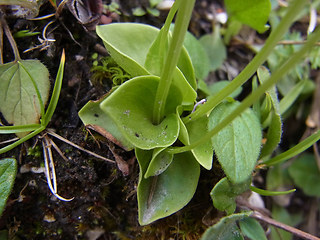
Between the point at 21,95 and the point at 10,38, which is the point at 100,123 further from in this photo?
the point at 10,38

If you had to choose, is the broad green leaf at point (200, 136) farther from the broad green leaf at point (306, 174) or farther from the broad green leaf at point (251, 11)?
the broad green leaf at point (306, 174)

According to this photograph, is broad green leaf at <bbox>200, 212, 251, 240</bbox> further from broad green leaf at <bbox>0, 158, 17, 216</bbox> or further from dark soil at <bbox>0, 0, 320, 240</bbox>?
broad green leaf at <bbox>0, 158, 17, 216</bbox>

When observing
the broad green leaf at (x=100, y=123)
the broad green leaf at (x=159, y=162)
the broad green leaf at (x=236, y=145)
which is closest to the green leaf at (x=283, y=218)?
the broad green leaf at (x=236, y=145)

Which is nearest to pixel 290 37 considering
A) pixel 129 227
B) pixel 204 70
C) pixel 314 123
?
pixel 314 123

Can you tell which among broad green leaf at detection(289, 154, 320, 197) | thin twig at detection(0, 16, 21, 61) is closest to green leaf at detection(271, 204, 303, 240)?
broad green leaf at detection(289, 154, 320, 197)

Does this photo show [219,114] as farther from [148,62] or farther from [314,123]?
[314,123]

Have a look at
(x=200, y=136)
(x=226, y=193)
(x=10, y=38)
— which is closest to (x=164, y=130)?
(x=200, y=136)
